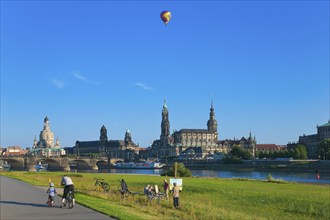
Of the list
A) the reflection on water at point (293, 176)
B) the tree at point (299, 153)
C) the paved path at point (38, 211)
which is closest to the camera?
the paved path at point (38, 211)

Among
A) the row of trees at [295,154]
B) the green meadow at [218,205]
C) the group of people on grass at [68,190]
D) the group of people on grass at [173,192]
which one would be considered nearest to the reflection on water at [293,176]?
the green meadow at [218,205]

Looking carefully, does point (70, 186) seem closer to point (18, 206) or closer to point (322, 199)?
point (18, 206)

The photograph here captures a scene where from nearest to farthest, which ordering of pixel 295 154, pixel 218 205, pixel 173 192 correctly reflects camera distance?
1. pixel 173 192
2. pixel 218 205
3. pixel 295 154

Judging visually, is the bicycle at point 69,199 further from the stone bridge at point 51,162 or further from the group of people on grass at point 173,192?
the stone bridge at point 51,162

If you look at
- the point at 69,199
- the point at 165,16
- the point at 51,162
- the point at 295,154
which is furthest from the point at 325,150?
the point at 69,199

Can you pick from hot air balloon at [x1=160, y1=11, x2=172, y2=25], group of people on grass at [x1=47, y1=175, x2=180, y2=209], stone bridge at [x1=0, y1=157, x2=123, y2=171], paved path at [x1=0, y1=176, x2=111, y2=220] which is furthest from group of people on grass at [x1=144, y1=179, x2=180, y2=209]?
stone bridge at [x1=0, y1=157, x2=123, y2=171]

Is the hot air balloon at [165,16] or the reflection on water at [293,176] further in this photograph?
the reflection on water at [293,176]

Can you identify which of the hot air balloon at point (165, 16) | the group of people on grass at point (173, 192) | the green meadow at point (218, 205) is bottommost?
A: the green meadow at point (218, 205)

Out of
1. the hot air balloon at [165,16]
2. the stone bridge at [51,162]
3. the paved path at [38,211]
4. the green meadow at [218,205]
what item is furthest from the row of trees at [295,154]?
the paved path at [38,211]

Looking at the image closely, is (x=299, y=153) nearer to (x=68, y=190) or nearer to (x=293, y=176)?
(x=293, y=176)

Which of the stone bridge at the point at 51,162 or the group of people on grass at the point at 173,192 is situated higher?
the group of people on grass at the point at 173,192

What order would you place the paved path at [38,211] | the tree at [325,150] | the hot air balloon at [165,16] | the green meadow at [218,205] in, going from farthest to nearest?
1. the tree at [325,150]
2. the hot air balloon at [165,16]
3. the green meadow at [218,205]
4. the paved path at [38,211]

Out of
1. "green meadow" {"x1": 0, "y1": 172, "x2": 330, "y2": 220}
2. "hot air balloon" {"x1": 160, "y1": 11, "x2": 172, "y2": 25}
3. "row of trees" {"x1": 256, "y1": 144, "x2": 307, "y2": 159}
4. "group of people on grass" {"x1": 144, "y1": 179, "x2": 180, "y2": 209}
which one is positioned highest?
"hot air balloon" {"x1": 160, "y1": 11, "x2": 172, "y2": 25}

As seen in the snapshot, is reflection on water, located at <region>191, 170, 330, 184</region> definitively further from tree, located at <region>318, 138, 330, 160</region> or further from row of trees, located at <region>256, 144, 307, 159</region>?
row of trees, located at <region>256, 144, 307, 159</region>
